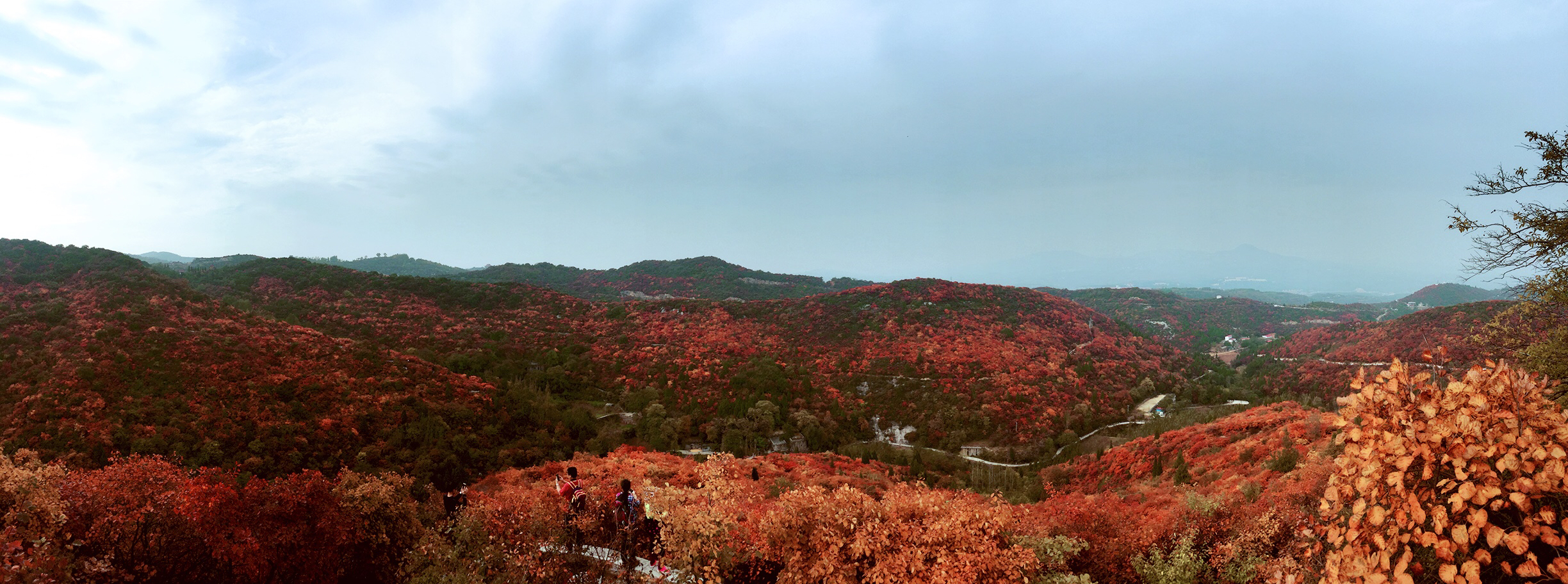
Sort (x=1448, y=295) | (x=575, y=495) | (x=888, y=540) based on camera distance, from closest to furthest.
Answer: (x=888, y=540)
(x=575, y=495)
(x=1448, y=295)

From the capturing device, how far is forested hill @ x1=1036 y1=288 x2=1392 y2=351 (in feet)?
275

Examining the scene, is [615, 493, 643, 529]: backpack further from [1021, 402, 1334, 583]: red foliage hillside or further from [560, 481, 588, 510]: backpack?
[1021, 402, 1334, 583]: red foliage hillside

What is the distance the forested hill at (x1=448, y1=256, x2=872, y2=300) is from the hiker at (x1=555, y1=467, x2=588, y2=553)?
71923 millimetres

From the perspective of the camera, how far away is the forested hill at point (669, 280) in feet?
301

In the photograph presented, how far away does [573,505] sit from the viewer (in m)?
12.2

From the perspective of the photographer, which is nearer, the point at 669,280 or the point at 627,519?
the point at 627,519

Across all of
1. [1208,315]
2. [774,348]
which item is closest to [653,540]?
[774,348]

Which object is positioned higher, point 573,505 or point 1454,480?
point 1454,480

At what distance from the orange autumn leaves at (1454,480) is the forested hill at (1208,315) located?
82.7 m

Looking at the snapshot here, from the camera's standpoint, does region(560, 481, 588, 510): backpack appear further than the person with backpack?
Yes

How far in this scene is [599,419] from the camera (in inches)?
1259

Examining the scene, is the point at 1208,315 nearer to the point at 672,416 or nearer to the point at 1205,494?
the point at 1205,494

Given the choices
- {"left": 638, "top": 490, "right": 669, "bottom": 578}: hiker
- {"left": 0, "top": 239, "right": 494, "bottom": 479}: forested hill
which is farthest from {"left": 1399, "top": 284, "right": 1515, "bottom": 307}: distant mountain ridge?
{"left": 0, "top": 239, "right": 494, "bottom": 479}: forested hill

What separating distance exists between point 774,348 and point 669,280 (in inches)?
2280
